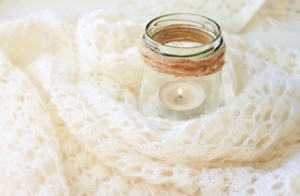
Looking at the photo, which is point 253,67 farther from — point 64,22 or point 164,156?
point 64,22

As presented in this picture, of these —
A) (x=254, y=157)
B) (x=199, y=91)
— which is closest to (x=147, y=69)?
(x=199, y=91)

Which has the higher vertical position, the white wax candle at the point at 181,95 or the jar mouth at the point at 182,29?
the jar mouth at the point at 182,29

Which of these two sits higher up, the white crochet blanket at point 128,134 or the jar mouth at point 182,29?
the jar mouth at point 182,29
